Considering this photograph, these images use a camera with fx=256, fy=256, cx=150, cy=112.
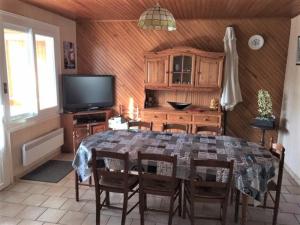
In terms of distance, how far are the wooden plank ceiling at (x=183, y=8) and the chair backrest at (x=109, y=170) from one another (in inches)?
84.7

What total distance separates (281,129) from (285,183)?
47.1 inches

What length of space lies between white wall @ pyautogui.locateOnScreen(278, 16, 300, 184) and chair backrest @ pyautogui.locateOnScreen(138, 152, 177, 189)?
2367 millimetres

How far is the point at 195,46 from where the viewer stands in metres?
4.73

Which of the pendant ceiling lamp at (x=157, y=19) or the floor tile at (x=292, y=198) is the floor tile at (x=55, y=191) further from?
the floor tile at (x=292, y=198)

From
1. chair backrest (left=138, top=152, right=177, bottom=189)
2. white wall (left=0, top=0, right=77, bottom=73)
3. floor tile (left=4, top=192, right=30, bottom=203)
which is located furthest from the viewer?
white wall (left=0, top=0, right=77, bottom=73)

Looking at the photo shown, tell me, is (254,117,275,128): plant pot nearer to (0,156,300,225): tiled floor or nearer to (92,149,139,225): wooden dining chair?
(0,156,300,225): tiled floor

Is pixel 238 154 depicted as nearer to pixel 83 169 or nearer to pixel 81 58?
pixel 83 169

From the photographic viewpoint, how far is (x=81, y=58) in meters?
5.20

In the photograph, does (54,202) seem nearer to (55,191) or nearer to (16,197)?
(55,191)

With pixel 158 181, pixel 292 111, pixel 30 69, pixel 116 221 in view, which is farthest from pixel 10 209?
pixel 292 111

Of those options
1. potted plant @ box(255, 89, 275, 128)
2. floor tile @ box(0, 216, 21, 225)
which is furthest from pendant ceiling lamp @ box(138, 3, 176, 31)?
potted plant @ box(255, 89, 275, 128)

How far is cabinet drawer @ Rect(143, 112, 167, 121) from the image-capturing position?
4.60 meters

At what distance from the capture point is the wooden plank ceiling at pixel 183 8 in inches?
135

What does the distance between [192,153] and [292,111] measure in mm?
2434
